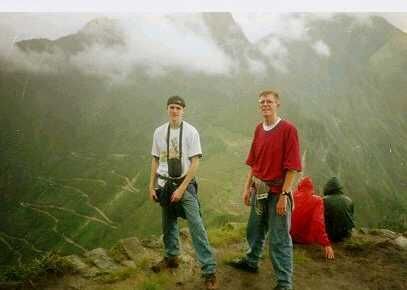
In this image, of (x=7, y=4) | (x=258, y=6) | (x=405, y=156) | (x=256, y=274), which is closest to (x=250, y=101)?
(x=258, y=6)

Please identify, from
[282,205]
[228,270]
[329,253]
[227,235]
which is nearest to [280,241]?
[282,205]

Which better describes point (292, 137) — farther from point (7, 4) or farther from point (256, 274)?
point (7, 4)

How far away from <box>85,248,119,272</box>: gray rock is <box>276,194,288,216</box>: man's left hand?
5.68ft

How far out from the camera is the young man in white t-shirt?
325cm

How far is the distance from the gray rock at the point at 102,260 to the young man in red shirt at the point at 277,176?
158cm

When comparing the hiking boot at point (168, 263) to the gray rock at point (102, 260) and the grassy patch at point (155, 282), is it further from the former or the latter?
the gray rock at point (102, 260)

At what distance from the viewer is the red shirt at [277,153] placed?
119 inches

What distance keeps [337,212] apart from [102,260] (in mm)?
2721

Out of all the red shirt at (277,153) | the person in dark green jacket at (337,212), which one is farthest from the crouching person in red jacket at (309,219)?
the red shirt at (277,153)

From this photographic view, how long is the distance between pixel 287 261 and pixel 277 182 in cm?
66

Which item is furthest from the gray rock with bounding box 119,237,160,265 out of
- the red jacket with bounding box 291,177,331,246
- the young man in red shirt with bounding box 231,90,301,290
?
the red jacket with bounding box 291,177,331,246

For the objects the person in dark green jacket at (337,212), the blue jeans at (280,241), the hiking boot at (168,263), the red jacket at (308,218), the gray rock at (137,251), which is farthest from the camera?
the person in dark green jacket at (337,212)

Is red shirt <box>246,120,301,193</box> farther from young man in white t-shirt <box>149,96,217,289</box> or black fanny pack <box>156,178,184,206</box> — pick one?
black fanny pack <box>156,178,184,206</box>

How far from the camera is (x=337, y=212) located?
449 centimetres
